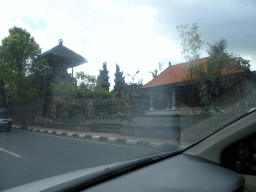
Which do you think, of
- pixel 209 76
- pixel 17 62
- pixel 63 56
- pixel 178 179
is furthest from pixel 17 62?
pixel 209 76

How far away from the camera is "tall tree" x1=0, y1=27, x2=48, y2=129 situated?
3715 mm

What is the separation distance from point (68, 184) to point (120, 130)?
26.2 feet

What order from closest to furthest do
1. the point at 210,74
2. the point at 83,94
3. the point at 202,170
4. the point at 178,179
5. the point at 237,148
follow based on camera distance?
1. the point at 178,179
2. the point at 202,170
3. the point at 237,148
4. the point at 210,74
5. the point at 83,94

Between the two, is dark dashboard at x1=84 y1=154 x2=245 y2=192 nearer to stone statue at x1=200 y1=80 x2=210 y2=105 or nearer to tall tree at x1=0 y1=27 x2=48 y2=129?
stone statue at x1=200 y1=80 x2=210 y2=105

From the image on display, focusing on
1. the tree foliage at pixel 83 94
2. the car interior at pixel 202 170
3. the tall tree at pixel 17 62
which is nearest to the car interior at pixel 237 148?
the car interior at pixel 202 170

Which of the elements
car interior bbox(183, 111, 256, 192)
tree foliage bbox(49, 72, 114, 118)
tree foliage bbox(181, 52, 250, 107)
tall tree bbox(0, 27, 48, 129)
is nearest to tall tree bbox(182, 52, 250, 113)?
tree foliage bbox(181, 52, 250, 107)

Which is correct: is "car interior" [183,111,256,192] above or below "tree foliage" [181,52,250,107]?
below

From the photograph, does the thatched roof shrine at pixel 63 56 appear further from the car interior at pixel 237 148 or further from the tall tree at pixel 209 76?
the tall tree at pixel 209 76

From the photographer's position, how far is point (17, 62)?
153 inches

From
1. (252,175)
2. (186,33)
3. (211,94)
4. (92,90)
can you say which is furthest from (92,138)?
(252,175)

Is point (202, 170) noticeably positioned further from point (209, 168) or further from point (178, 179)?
point (178, 179)

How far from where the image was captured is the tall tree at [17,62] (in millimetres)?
3715

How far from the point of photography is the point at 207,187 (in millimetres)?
1139

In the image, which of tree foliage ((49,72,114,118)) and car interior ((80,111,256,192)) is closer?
car interior ((80,111,256,192))
